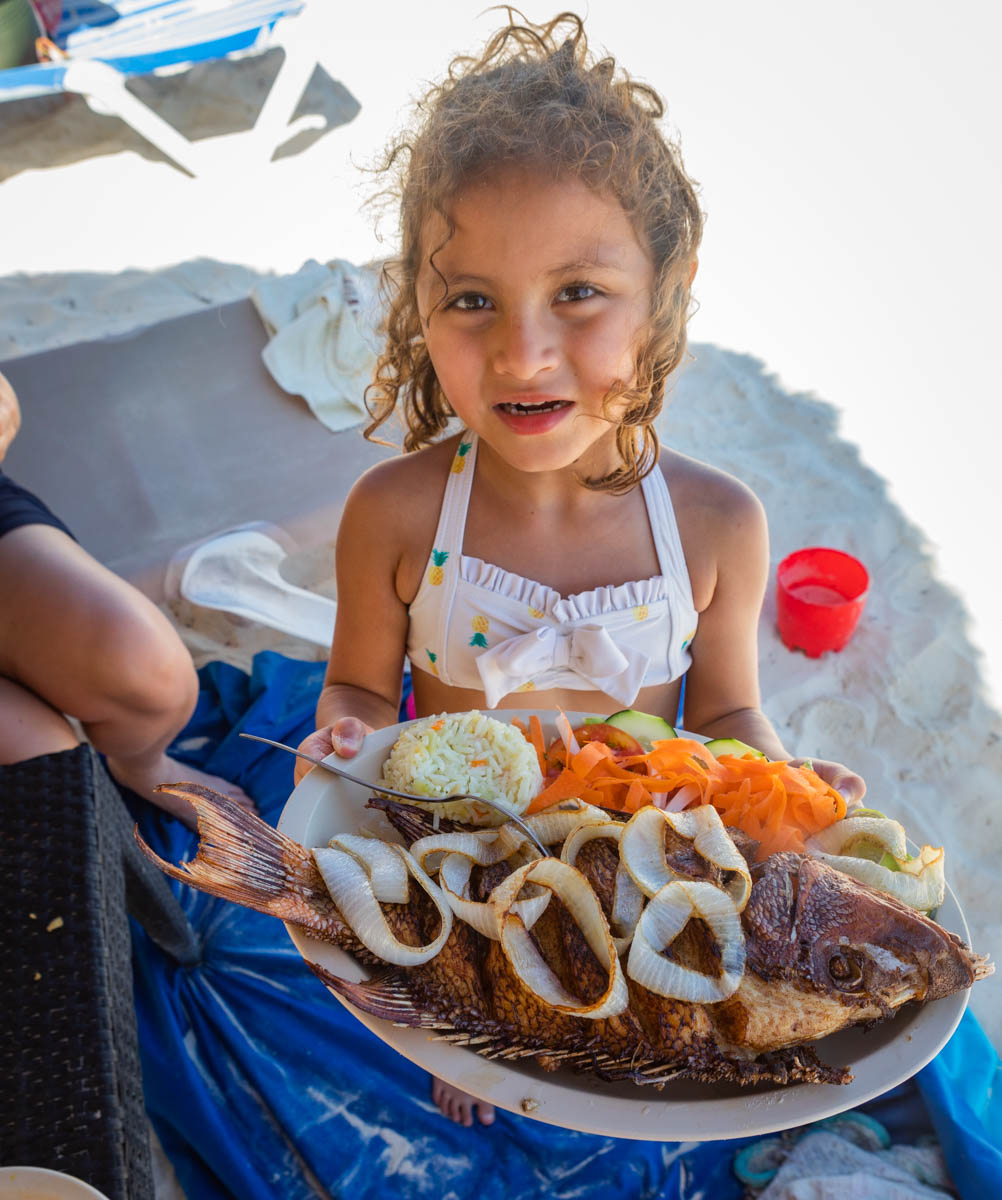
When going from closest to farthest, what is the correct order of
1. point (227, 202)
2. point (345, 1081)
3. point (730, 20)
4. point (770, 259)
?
point (345, 1081), point (770, 259), point (227, 202), point (730, 20)

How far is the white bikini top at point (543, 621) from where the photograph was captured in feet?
6.25

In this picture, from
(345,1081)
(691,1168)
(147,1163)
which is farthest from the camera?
(345,1081)

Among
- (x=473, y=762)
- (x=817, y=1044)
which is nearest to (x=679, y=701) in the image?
(x=473, y=762)

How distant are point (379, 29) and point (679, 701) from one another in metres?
8.10

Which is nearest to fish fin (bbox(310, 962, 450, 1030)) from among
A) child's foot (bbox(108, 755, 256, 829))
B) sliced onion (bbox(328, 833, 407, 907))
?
sliced onion (bbox(328, 833, 407, 907))

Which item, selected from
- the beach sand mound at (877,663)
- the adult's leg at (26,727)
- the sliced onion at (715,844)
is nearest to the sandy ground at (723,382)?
the beach sand mound at (877,663)

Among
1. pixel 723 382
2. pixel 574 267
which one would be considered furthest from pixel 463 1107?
pixel 723 382

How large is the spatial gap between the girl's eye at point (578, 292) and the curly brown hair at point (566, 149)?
0.16m

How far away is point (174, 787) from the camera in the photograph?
120 centimetres

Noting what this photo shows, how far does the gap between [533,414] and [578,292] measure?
0.73ft

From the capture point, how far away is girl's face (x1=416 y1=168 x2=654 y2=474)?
1518 millimetres

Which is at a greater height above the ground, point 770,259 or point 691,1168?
point 770,259

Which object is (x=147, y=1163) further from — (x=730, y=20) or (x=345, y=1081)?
(x=730, y=20)

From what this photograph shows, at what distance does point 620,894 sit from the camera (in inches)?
49.8
